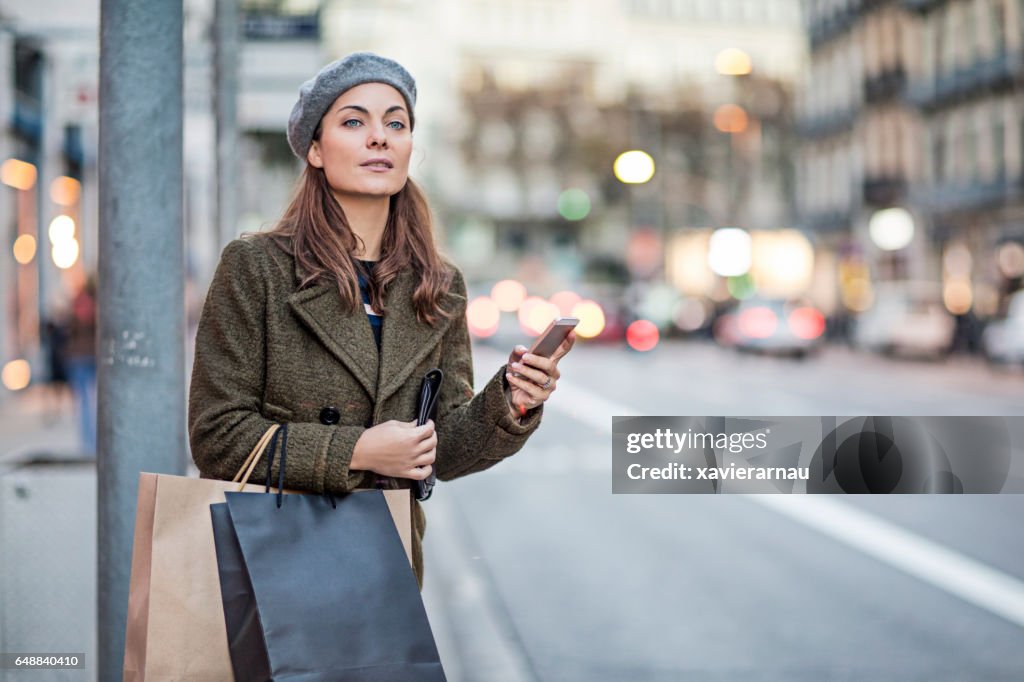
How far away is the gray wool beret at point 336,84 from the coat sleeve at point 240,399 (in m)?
0.31

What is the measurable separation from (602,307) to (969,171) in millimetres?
11653

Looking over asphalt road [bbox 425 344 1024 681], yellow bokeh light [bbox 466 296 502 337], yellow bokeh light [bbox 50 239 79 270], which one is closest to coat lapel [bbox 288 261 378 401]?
asphalt road [bbox 425 344 1024 681]

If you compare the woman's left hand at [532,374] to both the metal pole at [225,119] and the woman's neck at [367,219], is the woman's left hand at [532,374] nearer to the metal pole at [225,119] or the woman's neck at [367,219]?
the woman's neck at [367,219]

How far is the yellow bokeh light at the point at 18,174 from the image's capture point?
1988 cm

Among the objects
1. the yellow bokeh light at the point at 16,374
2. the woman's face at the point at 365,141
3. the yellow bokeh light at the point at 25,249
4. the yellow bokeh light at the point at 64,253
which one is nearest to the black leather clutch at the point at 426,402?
the woman's face at the point at 365,141

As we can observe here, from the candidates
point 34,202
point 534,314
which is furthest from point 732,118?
point 34,202

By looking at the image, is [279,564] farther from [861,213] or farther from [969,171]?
[861,213]

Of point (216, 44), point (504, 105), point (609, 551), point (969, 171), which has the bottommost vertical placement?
point (609, 551)

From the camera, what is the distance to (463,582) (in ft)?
24.3

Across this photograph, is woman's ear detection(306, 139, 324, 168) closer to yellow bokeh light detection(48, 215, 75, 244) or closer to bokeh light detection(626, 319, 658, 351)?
yellow bokeh light detection(48, 215, 75, 244)

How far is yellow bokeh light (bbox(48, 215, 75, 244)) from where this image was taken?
2284 cm

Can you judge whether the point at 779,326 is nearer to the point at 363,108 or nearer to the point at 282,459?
the point at 363,108

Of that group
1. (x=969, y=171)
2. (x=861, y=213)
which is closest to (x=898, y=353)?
(x=969, y=171)

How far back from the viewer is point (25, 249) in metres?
21.9
